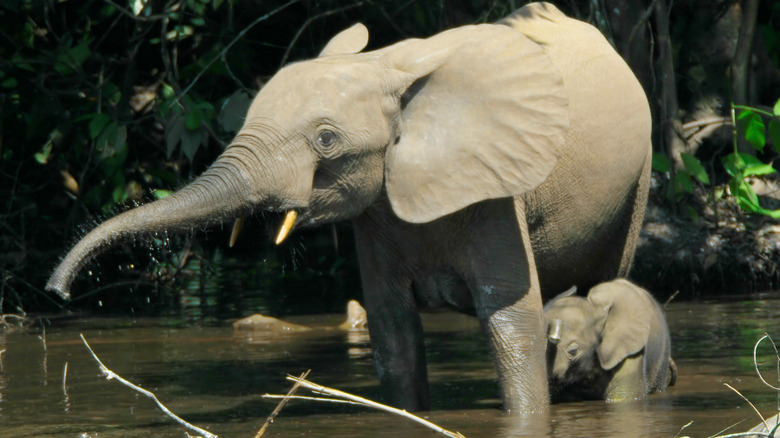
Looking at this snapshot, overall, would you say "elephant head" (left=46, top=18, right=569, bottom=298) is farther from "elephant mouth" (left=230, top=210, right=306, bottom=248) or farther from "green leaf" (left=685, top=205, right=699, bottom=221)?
"green leaf" (left=685, top=205, right=699, bottom=221)

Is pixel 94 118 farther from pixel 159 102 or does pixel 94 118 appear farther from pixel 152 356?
pixel 152 356

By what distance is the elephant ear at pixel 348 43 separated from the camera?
6.25m

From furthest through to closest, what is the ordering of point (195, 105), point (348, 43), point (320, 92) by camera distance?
1. point (195, 105)
2. point (348, 43)
3. point (320, 92)

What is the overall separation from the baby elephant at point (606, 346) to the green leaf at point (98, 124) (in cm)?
439

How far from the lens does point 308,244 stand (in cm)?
1403

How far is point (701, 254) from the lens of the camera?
10531 mm

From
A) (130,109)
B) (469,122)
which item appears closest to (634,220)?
(469,122)

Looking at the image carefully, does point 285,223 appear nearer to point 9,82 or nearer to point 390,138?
point 390,138

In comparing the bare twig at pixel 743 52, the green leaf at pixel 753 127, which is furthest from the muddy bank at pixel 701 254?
the green leaf at pixel 753 127

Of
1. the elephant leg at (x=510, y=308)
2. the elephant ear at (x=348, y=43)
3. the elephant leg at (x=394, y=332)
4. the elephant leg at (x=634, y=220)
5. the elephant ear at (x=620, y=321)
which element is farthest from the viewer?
the elephant leg at (x=634, y=220)

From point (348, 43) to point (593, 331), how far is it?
1765 mm

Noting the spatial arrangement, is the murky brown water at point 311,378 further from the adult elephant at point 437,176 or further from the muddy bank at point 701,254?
the muddy bank at point 701,254

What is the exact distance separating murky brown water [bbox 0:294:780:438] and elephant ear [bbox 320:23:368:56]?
1.66m

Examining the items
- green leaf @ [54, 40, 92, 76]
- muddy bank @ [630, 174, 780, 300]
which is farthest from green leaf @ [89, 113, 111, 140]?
muddy bank @ [630, 174, 780, 300]
